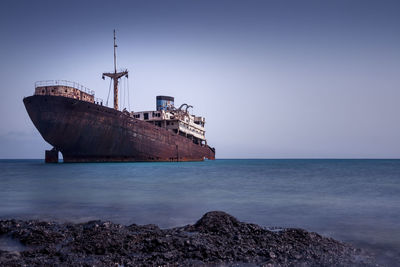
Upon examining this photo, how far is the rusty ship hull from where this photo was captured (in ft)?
89.8

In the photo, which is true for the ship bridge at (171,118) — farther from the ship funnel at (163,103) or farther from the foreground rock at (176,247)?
the foreground rock at (176,247)

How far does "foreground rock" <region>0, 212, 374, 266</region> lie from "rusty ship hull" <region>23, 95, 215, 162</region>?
2500cm

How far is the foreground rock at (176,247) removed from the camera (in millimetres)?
3432

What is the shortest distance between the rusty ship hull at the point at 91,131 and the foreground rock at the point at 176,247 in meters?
25.0

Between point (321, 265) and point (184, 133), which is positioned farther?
point (184, 133)

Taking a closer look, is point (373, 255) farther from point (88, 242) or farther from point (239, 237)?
point (88, 242)

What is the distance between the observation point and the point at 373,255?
13.3ft

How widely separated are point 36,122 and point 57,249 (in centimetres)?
2926

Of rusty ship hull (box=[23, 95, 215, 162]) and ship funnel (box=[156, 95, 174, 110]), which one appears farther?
ship funnel (box=[156, 95, 174, 110])

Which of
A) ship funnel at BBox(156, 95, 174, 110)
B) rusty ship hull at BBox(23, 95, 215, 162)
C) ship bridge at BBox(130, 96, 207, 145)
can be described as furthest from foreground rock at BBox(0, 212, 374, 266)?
ship funnel at BBox(156, 95, 174, 110)

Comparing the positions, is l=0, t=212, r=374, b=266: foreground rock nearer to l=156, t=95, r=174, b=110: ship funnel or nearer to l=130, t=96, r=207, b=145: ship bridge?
l=130, t=96, r=207, b=145: ship bridge

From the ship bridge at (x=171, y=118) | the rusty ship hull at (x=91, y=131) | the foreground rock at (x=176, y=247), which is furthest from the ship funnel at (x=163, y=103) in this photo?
the foreground rock at (x=176, y=247)

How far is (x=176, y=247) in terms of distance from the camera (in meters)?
3.77

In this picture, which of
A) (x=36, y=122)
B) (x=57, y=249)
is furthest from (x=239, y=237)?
(x=36, y=122)
